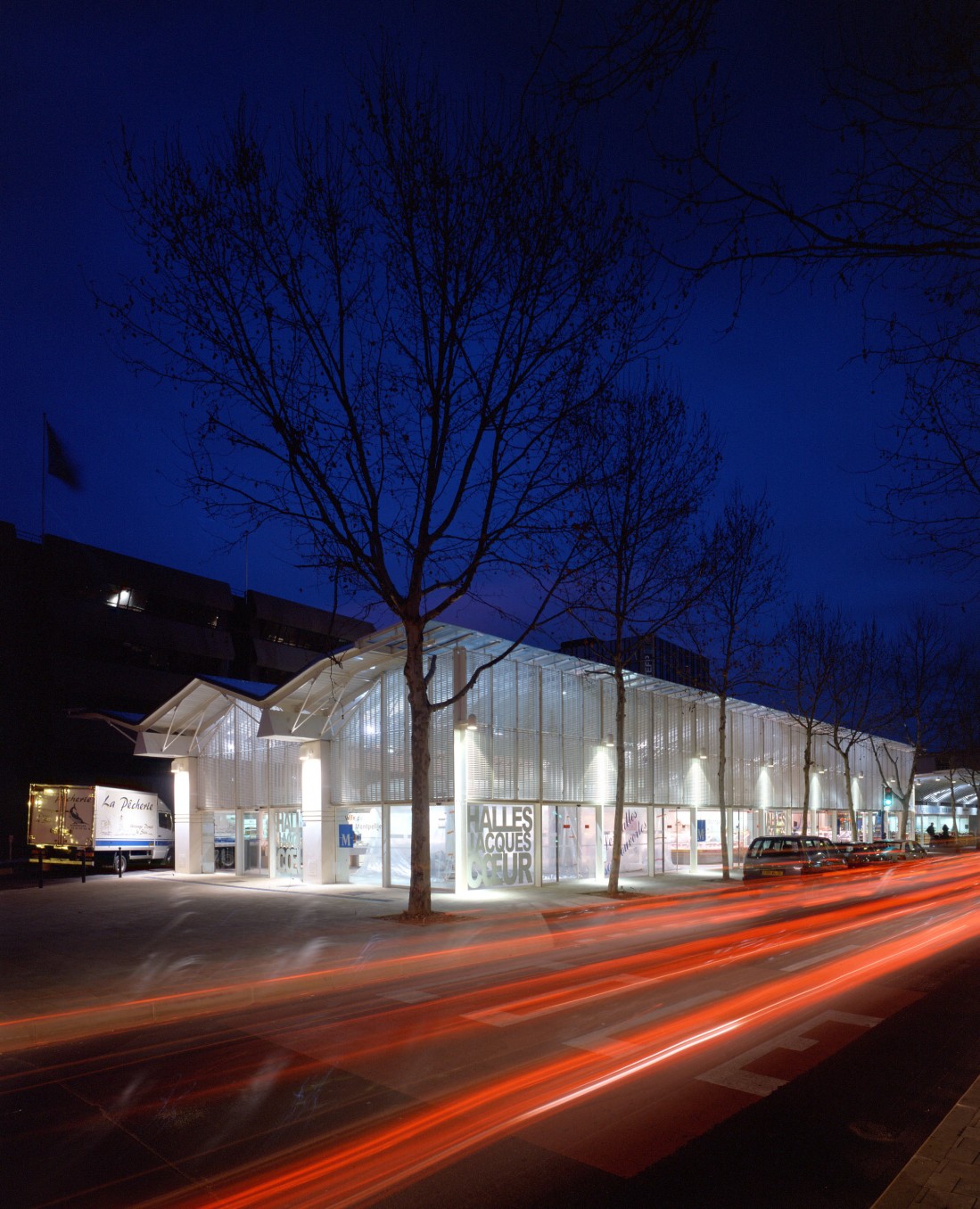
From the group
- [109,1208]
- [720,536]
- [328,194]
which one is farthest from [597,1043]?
[720,536]

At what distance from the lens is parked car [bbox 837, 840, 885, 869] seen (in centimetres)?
3309

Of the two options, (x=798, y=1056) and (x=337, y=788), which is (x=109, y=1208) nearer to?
(x=798, y=1056)

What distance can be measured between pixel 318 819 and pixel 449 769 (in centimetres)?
554

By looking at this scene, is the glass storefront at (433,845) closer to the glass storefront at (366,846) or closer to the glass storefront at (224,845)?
the glass storefront at (366,846)

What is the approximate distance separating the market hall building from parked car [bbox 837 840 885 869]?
16.8 ft

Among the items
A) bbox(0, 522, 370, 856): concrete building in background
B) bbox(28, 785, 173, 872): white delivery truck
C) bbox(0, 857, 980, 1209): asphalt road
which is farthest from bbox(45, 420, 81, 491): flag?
bbox(0, 857, 980, 1209): asphalt road

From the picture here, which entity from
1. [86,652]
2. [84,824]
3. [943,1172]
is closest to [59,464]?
[86,652]

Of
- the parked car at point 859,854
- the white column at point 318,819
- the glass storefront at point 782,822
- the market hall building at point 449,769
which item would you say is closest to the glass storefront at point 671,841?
the market hall building at point 449,769

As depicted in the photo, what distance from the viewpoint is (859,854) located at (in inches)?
1371

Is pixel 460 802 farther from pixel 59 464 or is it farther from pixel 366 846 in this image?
pixel 59 464

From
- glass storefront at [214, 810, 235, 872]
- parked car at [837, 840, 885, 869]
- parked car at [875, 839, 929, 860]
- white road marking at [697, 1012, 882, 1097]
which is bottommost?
parked car at [875, 839, 929, 860]

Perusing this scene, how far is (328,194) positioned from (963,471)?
39.8 feet

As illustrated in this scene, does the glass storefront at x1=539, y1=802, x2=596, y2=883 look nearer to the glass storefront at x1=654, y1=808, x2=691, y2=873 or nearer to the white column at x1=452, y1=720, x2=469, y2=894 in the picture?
the white column at x1=452, y1=720, x2=469, y2=894

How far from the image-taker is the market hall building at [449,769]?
24.2m
